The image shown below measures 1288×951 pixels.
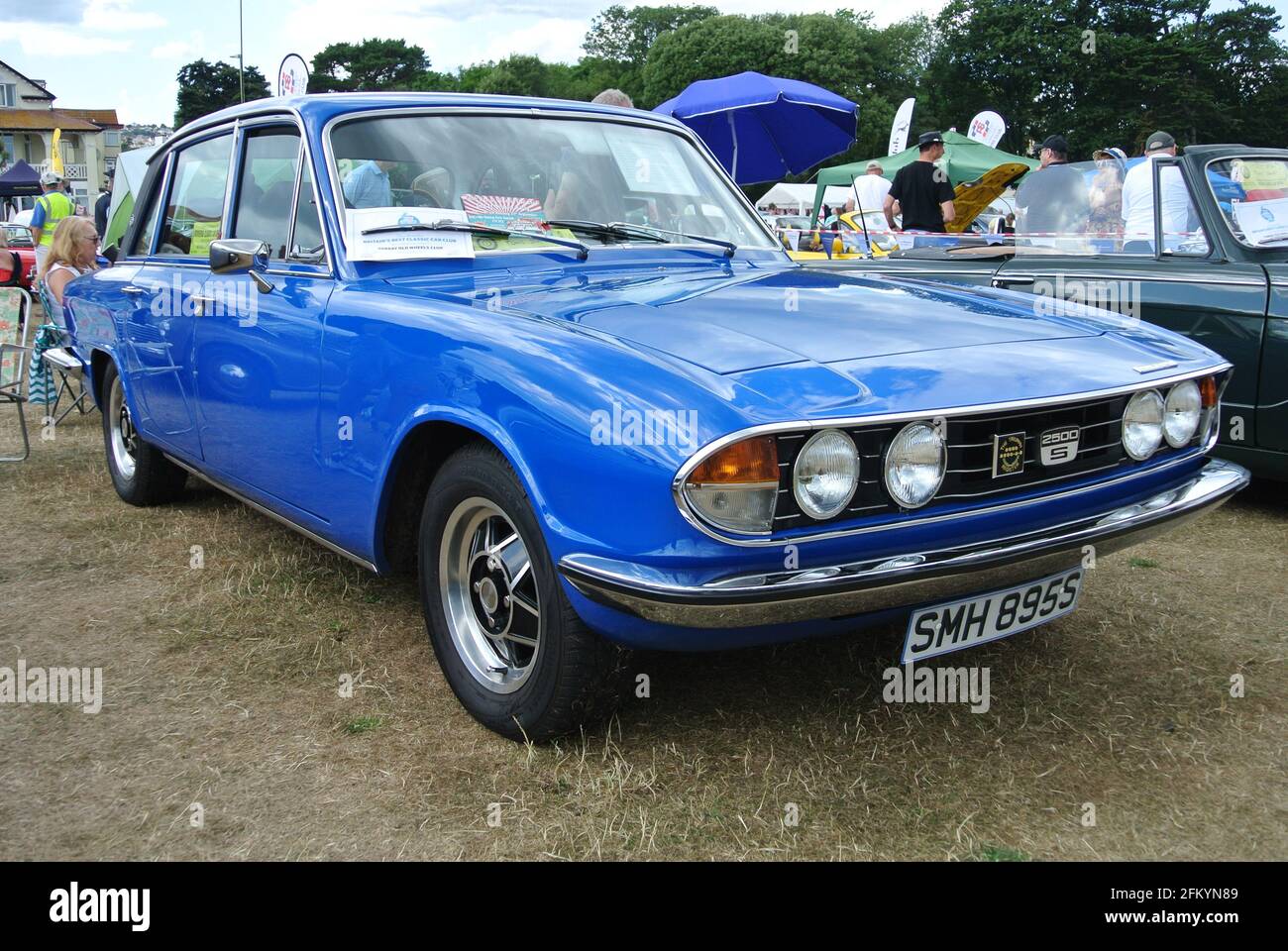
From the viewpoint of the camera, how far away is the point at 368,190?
10.7 ft

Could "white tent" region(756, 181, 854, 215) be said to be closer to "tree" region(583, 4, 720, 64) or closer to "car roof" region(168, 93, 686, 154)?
"car roof" region(168, 93, 686, 154)

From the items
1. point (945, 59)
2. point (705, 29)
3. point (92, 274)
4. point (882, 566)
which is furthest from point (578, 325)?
point (705, 29)

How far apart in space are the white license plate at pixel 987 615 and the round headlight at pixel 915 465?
12.3 inches

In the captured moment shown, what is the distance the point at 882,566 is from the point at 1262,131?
51.7 m

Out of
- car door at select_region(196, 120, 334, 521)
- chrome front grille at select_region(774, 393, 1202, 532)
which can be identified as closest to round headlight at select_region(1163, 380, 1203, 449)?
chrome front grille at select_region(774, 393, 1202, 532)

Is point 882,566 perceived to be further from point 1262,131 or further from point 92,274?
point 1262,131

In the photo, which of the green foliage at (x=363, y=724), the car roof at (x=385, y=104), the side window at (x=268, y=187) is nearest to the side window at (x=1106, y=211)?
the car roof at (x=385, y=104)

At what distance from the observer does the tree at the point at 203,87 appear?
66.8 meters

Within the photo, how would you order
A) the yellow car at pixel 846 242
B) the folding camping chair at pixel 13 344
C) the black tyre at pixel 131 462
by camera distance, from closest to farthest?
→ the black tyre at pixel 131 462 < the folding camping chair at pixel 13 344 < the yellow car at pixel 846 242

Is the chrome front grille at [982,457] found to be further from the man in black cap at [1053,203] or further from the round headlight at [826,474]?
the man in black cap at [1053,203]

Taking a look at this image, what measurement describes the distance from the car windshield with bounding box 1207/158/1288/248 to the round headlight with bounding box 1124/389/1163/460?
2628mm

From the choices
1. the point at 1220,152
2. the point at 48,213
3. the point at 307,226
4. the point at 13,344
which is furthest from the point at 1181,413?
the point at 48,213

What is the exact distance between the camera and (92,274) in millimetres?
5242

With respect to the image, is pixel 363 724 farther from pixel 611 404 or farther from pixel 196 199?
pixel 196 199
